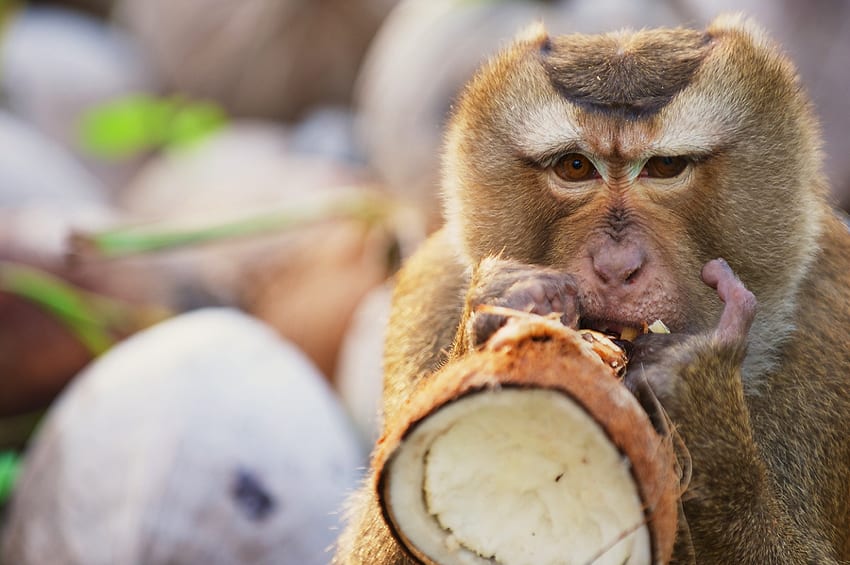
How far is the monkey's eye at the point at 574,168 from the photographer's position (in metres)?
1.86

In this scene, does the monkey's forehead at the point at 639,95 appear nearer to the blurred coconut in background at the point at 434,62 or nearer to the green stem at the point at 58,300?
the green stem at the point at 58,300

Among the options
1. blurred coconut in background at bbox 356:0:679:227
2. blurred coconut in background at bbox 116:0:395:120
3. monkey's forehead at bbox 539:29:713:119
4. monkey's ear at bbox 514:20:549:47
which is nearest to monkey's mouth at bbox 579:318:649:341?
monkey's forehead at bbox 539:29:713:119

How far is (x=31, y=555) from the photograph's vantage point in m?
2.82

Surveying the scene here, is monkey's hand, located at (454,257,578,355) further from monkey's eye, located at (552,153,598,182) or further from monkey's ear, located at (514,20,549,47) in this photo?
monkey's ear, located at (514,20,549,47)

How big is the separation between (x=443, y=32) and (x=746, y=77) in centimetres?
256

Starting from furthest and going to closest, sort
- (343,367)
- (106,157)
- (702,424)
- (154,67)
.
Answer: (154,67) < (106,157) < (343,367) < (702,424)

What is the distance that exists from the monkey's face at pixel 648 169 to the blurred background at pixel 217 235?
3.12ft

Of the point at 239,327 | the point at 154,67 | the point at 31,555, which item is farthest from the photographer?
the point at 154,67

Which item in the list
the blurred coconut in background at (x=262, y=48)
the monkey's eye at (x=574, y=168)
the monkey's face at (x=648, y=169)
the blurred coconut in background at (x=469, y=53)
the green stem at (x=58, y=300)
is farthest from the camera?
the blurred coconut in background at (x=262, y=48)

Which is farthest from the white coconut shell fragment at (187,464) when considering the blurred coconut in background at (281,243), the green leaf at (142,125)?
the green leaf at (142,125)

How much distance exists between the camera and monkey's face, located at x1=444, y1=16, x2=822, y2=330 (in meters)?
1.73

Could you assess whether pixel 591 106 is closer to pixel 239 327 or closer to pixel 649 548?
pixel 649 548

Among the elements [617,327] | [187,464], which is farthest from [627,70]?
[187,464]

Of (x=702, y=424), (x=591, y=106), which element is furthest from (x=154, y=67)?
(x=702, y=424)
